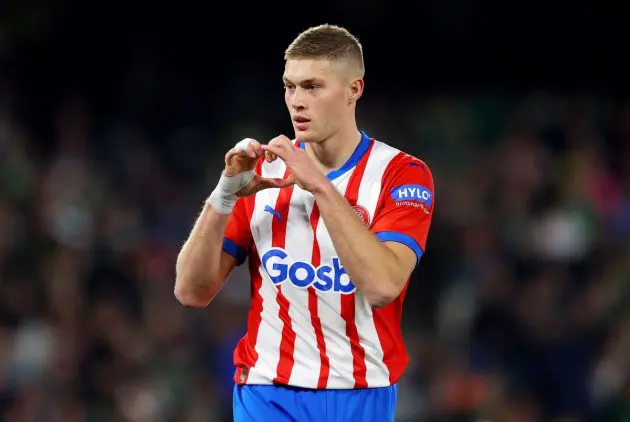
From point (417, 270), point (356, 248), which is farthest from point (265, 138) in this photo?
point (356, 248)

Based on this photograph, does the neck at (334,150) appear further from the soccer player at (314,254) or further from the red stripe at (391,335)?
the red stripe at (391,335)

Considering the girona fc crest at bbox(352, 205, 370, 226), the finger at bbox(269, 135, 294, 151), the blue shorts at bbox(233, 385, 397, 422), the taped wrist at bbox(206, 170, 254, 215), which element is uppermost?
the finger at bbox(269, 135, 294, 151)

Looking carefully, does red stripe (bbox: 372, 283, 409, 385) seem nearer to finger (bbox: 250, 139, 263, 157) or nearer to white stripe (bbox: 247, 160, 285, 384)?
white stripe (bbox: 247, 160, 285, 384)

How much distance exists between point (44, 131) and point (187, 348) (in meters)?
3.44

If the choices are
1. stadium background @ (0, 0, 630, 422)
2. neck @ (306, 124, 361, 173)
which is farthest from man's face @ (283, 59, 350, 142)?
stadium background @ (0, 0, 630, 422)

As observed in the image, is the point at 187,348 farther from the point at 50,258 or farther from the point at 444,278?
the point at 444,278

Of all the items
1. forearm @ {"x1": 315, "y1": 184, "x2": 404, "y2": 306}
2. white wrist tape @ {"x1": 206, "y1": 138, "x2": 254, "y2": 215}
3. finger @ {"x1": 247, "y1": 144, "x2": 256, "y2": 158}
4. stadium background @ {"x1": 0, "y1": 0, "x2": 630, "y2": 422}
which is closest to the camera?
forearm @ {"x1": 315, "y1": 184, "x2": 404, "y2": 306}

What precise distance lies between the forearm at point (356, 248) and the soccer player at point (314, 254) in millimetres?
143

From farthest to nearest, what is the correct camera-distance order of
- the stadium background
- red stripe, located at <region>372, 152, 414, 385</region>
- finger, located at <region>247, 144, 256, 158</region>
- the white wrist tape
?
the stadium background
red stripe, located at <region>372, 152, 414, 385</region>
the white wrist tape
finger, located at <region>247, 144, 256, 158</region>

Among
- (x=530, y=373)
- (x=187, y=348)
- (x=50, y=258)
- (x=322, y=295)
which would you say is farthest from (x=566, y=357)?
(x=322, y=295)

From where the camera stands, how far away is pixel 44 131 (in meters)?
11.6

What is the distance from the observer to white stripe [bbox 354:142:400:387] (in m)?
4.37

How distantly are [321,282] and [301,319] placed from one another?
17cm

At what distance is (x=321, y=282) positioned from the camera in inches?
170
